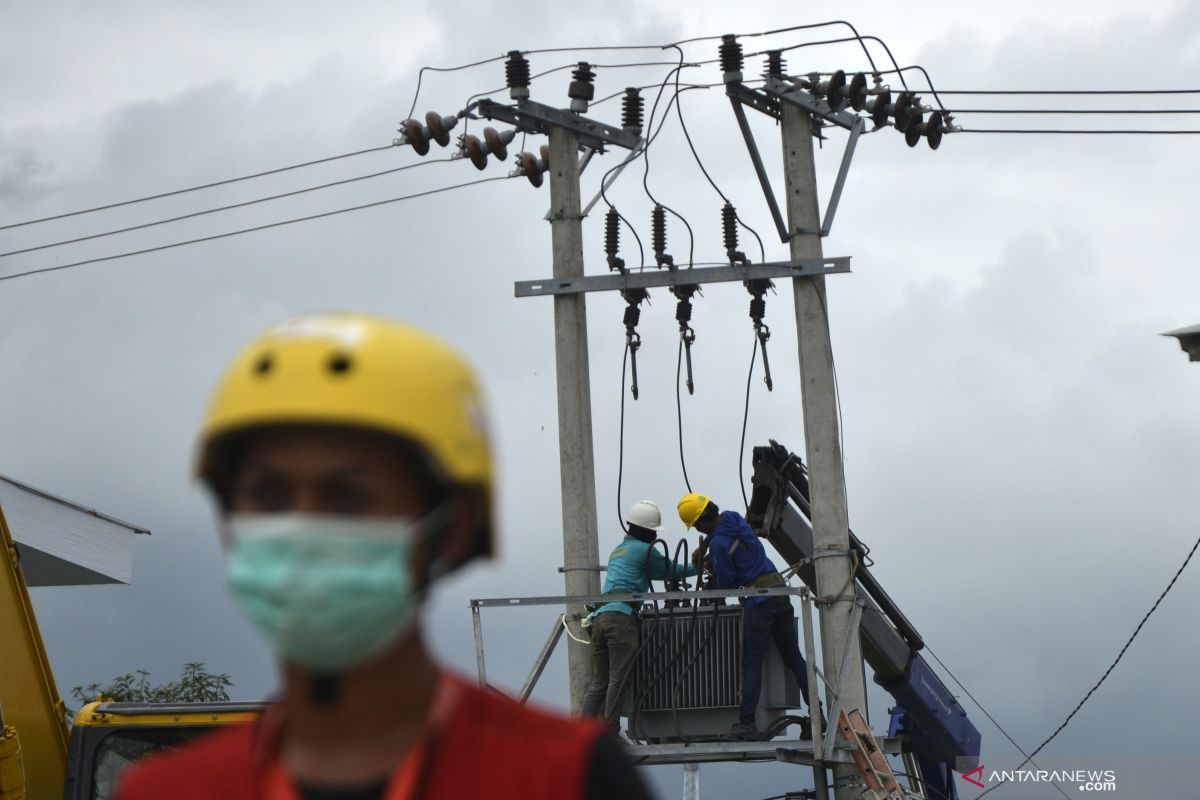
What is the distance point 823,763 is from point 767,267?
4.68m

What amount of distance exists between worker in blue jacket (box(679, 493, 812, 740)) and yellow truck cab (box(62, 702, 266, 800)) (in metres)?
5.94

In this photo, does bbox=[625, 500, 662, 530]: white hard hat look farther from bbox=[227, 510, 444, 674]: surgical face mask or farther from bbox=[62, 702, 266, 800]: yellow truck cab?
bbox=[227, 510, 444, 674]: surgical face mask

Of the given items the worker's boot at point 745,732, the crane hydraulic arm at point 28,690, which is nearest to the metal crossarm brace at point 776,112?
the worker's boot at point 745,732

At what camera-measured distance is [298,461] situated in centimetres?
214

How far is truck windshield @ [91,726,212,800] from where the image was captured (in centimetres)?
982

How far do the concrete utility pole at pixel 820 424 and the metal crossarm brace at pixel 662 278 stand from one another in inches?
5.0

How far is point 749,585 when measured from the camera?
1509 cm

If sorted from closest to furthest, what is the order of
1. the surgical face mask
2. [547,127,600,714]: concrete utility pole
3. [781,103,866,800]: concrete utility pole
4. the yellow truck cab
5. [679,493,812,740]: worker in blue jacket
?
1. the surgical face mask
2. the yellow truck cab
3. [679,493,812,740]: worker in blue jacket
4. [781,103,866,800]: concrete utility pole
5. [547,127,600,714]: concrete utility pole

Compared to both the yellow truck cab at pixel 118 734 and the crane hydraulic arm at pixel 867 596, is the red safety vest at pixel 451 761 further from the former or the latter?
the crane hydraulic arm at pixel 867 596

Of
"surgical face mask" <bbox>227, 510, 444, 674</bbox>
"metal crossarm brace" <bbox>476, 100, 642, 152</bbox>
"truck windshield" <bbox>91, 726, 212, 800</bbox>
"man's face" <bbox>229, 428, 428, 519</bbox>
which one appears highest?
"metal crossarm brace" <bbox>476, 100, 642, 152</bbox>

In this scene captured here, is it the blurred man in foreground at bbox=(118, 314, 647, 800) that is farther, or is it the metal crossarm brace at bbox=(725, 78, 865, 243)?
the metal crossarm brace at bbox=(725, 78, 865, 243)

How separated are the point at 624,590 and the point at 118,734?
6186 mm

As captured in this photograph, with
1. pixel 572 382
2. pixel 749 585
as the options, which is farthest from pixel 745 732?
pixel 572 382

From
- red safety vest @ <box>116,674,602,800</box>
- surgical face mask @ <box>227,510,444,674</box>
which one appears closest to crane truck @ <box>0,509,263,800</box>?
red safety vest @ <box>116,674,602,800</box>
